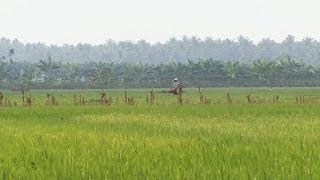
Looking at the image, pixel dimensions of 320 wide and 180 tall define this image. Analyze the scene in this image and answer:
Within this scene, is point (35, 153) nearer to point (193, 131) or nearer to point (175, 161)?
point (175, 161)

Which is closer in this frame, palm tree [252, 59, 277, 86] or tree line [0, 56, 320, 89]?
palm tree [252, 59, 277, 86]

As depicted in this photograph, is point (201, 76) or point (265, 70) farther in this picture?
point (201, 76)

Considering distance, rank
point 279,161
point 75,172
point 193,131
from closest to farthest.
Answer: point 75,172 → point 279,161 → point 193,131

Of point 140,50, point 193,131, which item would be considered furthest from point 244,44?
point 193,131

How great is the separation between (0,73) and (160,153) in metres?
84.7

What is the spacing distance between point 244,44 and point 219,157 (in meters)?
195

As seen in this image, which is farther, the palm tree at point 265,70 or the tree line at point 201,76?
the tree line at point 201,76

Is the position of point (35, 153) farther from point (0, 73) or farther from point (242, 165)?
point (0, 73)

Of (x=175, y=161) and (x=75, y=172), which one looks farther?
(x=175, y=161)

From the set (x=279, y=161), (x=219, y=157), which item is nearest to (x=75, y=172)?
(x=219, y=157)

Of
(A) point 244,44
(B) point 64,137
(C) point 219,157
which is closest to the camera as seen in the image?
(C) point 219,157

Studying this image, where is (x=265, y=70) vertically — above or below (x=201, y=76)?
above

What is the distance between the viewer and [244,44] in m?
198

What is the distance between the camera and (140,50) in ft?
653
